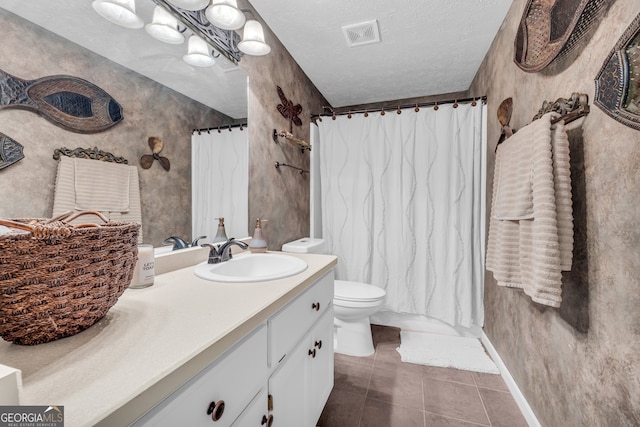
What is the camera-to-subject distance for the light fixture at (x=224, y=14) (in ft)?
4.14

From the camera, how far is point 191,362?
487mm

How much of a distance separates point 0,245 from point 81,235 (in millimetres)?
100

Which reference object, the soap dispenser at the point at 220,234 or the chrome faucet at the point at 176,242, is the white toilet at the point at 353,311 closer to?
the soap dispenser at the point at 220,234

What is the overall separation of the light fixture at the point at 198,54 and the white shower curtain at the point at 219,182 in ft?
1.02

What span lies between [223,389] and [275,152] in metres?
1.57

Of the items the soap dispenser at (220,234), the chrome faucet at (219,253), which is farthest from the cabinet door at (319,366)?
the soap dispenser at (220,234)

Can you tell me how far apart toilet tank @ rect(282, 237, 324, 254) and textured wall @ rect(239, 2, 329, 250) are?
0.18 ft

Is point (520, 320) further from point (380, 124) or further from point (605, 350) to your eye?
point (380, 124)

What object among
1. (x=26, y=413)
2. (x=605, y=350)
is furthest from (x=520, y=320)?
(x=26, y=413)

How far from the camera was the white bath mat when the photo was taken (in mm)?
1860

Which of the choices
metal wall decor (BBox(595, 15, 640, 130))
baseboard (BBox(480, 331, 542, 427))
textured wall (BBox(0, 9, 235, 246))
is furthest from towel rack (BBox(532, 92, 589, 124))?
textured wall (BBox(0, 9, 235, 246))

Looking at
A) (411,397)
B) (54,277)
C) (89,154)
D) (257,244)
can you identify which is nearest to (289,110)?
(257,244)

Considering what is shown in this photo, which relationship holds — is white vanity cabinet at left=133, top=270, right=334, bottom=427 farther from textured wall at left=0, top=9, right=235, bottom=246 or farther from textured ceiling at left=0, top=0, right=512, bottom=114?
textured ceiling at left=0, top=0, right=512, bottom=114

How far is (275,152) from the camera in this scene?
1.93 meters
